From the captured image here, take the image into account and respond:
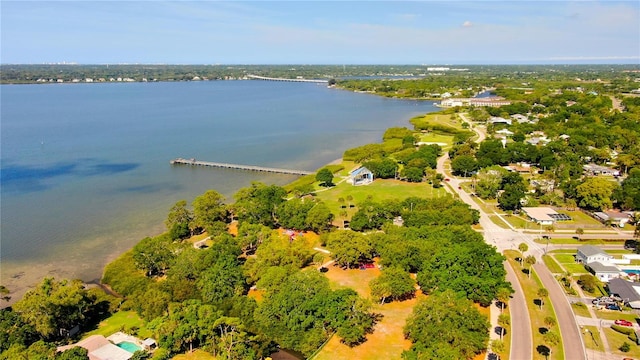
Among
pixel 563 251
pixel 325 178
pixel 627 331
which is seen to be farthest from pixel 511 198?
pixel 325 178

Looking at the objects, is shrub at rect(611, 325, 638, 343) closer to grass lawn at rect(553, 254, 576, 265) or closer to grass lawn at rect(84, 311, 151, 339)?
grass lawn at rect(553, 254, 576, 265)

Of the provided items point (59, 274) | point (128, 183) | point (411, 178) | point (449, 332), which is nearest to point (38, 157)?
point (128, 183)

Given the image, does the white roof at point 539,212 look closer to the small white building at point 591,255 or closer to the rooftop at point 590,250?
the rooftop at point 590,250

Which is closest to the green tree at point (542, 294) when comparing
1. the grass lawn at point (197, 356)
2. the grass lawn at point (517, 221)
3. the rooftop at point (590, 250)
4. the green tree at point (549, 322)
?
the green tree at point (549, 322)

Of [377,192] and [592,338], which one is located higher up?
[377,192]

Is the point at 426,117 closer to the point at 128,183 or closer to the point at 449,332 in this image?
the point at 128,183

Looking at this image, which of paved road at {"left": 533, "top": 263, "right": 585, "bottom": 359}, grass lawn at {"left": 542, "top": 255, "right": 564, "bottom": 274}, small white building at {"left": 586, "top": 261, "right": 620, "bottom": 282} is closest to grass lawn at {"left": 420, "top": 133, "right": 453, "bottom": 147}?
grass lawn at {"left": 542, "top": 255, "right": 564, "bottom": 274}

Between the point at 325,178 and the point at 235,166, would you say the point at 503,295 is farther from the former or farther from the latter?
the point at 235,166
